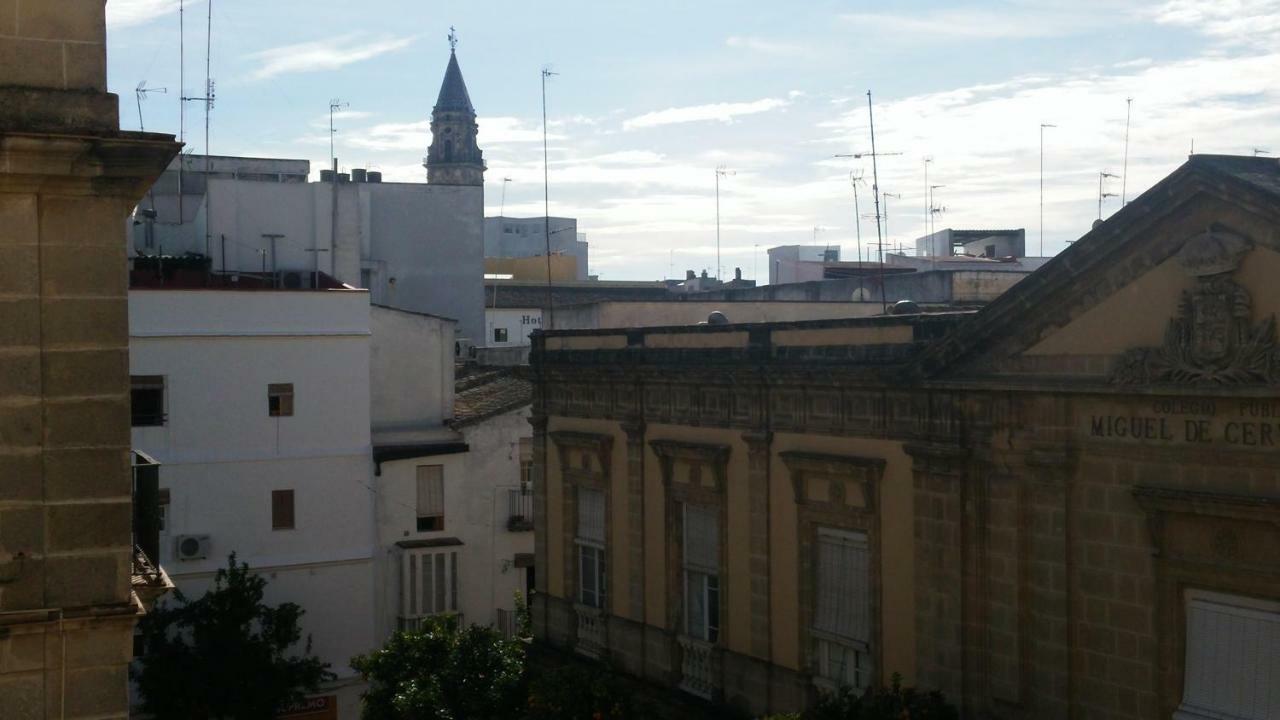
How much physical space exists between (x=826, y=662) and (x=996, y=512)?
317 centimetres

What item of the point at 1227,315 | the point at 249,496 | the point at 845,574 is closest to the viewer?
the point at 1227,315

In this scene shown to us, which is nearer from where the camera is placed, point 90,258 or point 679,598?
point 90,258

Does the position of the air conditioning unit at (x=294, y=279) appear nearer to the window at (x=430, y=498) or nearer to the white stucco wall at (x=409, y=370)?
the white stucco wall at (x=409, y=370)

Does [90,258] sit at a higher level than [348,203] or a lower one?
lower

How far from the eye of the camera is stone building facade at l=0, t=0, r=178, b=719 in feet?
23.5

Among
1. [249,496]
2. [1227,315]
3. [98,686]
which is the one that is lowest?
[249,496]

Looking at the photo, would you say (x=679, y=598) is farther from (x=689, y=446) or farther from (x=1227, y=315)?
(x=1227, y=315)

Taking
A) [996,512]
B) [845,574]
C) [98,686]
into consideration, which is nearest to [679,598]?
[845,574]

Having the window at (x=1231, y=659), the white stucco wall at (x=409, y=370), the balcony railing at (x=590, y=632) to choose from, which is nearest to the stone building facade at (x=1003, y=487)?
the window at (x=1231, y=659)

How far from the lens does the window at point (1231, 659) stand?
1061 cm

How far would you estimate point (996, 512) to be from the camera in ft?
41.9

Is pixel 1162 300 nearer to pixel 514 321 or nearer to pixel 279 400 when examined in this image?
pixel 279 400

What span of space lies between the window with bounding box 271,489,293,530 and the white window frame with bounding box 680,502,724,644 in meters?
13.6

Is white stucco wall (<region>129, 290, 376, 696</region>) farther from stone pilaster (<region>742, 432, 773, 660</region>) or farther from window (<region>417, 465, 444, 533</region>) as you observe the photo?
stone pilaster (<region>742, 432, 773, 660</region>)
